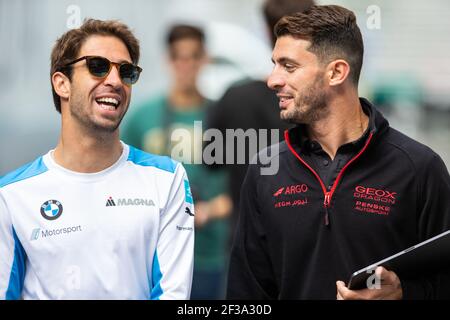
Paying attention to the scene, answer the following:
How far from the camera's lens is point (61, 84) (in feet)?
15.2

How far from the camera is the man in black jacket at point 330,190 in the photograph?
432 centimetres

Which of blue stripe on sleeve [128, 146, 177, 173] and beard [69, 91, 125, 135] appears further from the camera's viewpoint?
blue stripe on sleeve [128, 146, 177, 173]

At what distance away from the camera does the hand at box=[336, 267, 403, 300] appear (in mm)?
4156

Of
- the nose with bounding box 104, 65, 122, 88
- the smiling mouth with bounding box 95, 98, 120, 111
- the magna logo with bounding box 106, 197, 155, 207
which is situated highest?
the nose with bounding box 104, 65, 122, 88

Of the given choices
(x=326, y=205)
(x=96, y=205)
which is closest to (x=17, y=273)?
(x=96, y=205)

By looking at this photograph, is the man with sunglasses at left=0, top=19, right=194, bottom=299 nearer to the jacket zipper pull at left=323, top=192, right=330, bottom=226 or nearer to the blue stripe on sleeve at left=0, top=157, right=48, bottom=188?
the blue stripe on sleeve at left=0, top=157, right=48, bottom=188

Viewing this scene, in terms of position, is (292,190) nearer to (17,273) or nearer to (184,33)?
(17,273)

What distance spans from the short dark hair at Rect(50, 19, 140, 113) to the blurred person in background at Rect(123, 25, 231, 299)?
6.65 ft

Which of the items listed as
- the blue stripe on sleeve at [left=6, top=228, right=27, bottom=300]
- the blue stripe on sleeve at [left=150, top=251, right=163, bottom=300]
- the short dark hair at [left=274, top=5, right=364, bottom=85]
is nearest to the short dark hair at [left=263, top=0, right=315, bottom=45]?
the short dark hair at [left=274, top=5, right=364, bottom=85]

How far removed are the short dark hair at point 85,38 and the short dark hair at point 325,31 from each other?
2.28 ft
